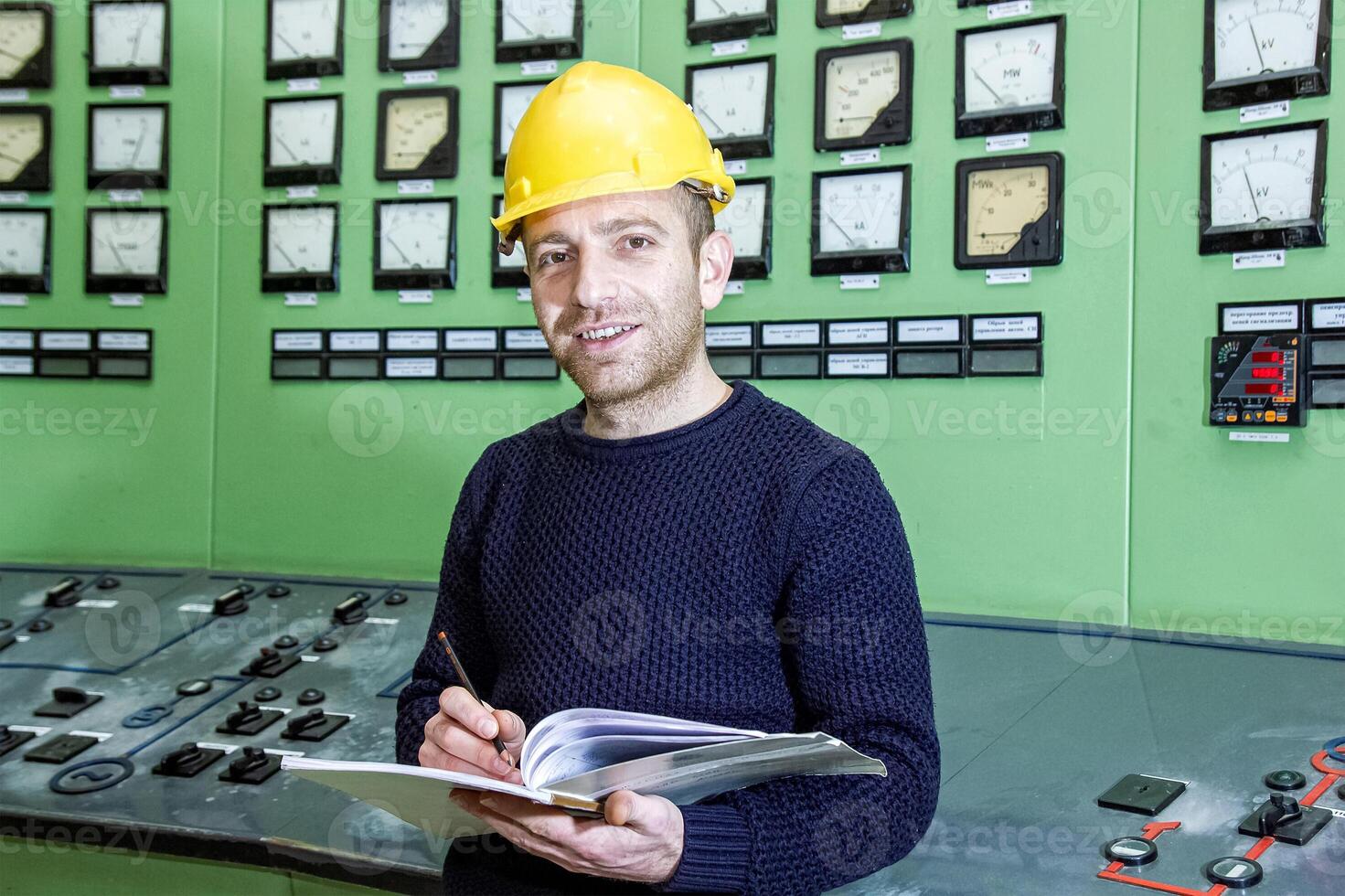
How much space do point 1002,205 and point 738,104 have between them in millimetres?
508

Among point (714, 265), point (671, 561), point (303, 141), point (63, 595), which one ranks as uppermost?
point (303, 141)

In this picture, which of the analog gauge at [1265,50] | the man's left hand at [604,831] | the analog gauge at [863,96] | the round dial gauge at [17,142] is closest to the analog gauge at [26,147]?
the round dial gauge at [17,142]

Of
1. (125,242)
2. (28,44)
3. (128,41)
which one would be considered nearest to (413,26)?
(128,41)

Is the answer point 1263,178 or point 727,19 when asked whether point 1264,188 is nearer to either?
point 1263,178

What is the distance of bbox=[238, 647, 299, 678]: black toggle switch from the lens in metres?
2.04

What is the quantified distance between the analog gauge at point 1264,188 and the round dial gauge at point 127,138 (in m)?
2.04

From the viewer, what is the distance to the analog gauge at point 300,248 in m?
2.45

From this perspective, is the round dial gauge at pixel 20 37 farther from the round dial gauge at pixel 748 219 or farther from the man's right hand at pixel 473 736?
the man's right hand at pixel 473 736

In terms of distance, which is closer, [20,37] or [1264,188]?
[1264,188]

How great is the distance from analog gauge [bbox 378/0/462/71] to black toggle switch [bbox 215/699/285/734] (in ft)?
4.15

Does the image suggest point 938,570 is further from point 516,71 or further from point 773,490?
point 516,71

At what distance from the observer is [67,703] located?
1993mm

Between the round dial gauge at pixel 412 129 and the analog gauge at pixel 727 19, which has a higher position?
the analog gauge at pixel 727 19

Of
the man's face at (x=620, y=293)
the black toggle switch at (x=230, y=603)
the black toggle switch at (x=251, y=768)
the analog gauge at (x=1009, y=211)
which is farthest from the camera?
the black toggle switch at (x=230, y=603)
